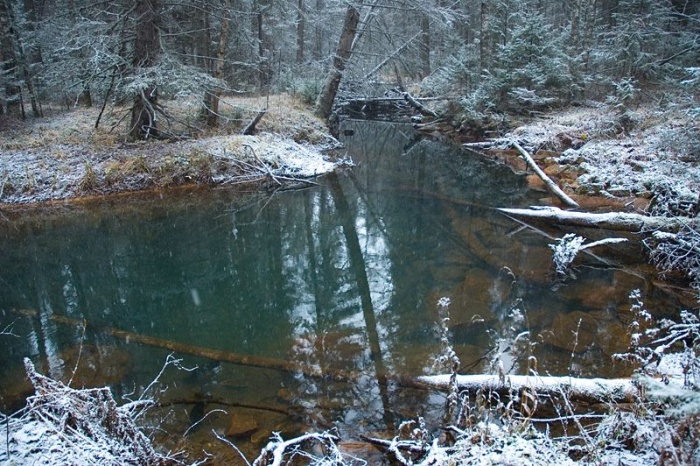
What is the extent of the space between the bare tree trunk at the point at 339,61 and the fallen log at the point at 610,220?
9916 millimetres

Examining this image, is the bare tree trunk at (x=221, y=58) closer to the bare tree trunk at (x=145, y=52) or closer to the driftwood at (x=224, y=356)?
the bare tree trunk at (x=145, y=52)

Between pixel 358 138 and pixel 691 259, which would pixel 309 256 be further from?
pixel 358 138

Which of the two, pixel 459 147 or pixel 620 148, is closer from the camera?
pixel 620 148

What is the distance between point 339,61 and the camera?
16562 mm

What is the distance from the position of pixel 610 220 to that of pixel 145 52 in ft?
41.2

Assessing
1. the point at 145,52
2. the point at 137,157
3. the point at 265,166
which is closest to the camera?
the point at 137,157

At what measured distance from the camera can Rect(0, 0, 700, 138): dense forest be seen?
12.3 meters

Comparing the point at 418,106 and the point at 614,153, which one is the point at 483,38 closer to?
the point at 418,106

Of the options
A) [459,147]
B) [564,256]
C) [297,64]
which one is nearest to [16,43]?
[297,64]

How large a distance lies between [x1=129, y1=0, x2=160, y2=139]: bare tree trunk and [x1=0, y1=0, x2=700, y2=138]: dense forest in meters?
0.03

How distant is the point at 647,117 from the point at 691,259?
8.70 metres

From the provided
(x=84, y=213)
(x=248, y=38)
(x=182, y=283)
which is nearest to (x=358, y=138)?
(x=248, y=38)

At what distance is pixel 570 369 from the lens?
191 inches

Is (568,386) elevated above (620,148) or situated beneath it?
situated beneath
